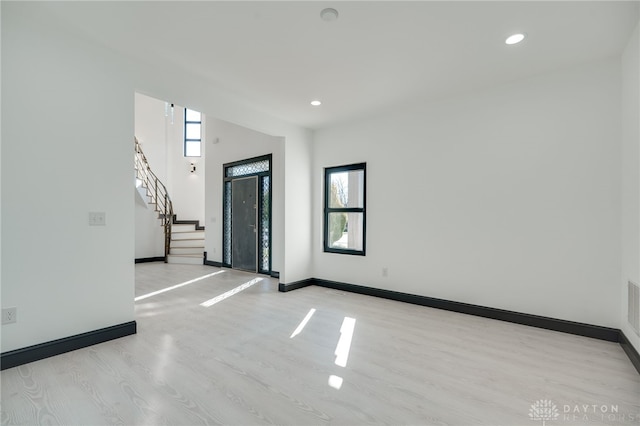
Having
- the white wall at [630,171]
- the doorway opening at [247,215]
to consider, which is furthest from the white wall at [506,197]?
the doorway opening at [247,215]

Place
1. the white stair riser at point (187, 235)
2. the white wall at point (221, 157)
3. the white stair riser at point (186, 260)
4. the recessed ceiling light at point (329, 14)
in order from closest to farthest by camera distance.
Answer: the recessed ceiling light at point (329, 14)
the white wall at point (221, 157)
the white stair riser at point (186, 260)
the white stair riser at point (187, 235)

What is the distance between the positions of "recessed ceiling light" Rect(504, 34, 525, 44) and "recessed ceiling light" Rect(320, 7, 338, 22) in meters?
1.54

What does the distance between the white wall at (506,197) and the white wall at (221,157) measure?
6.24ft

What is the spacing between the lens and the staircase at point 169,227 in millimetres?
7582

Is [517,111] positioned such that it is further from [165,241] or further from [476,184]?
[165,241]

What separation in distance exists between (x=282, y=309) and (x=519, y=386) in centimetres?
256

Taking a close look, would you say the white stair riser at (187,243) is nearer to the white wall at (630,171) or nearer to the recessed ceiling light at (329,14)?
the recessed ceiling light at (329,14)

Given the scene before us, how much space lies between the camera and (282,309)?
3.83 m

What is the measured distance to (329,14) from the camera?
2256 mm

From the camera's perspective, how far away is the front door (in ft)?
20.2

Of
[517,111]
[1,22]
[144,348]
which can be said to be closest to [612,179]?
[517,111]

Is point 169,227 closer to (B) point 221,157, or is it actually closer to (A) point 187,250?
(A) point 187,250

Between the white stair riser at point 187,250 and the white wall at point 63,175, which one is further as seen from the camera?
the white stair riser at point 187,250

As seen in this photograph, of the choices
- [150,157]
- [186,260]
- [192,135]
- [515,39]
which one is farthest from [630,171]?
[192,135]
